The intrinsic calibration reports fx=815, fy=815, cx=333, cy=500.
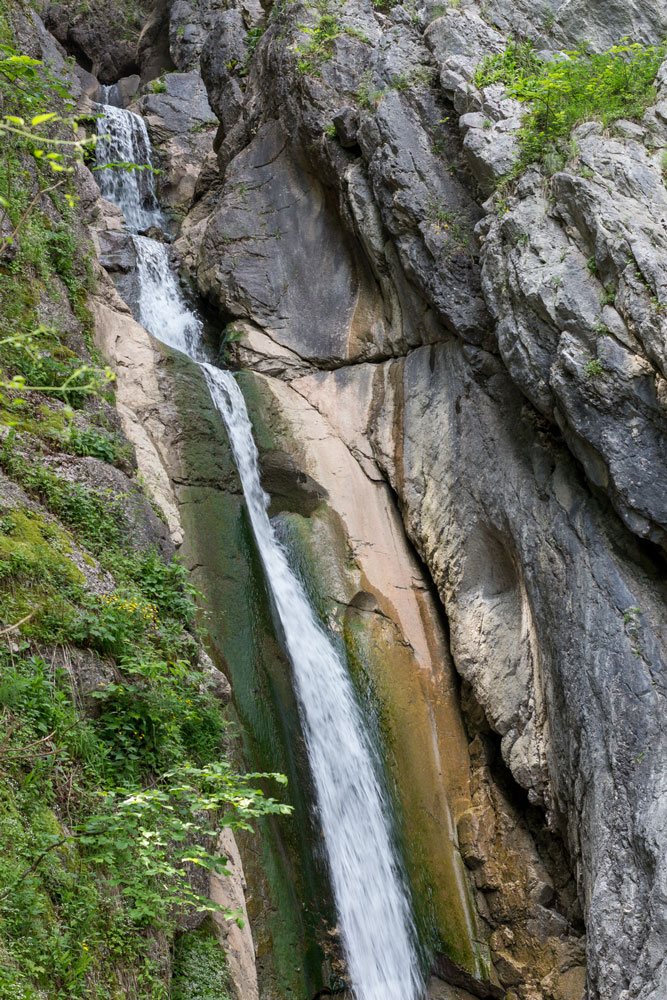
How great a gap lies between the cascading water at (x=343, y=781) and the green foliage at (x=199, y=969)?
3019 mm

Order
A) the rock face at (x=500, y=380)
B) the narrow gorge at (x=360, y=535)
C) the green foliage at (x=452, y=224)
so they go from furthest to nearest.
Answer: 1. the green foliage at (x=452, y=224)
2. the rock face at (x=500, y=380)
3. the narrow gorge at (x=360, y=535)

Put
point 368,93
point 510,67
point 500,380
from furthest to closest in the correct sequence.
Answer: point 368,93, point 510,67, point 500,380

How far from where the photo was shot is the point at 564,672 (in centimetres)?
921

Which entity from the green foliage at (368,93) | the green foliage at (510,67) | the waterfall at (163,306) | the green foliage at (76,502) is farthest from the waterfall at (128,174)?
the green foliage at (76,502)

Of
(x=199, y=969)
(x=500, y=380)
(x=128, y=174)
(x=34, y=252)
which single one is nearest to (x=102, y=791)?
(x=199, y=969)

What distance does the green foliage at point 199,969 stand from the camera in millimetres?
5469

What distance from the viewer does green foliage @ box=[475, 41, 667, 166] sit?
10148 millimetres

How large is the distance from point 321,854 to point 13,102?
30.8 ft

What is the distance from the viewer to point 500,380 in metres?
11.2

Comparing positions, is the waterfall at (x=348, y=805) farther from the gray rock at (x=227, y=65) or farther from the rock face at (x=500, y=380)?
the gray rock at (x=227, y=65)

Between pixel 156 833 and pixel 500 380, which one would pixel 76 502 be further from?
pixel 500 380

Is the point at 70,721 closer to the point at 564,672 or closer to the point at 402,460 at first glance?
the point at 564,672

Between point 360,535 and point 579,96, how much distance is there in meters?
6.49

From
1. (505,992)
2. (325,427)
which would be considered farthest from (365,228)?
(505,992)
